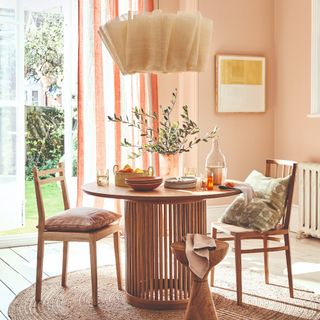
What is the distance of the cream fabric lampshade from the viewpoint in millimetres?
2824

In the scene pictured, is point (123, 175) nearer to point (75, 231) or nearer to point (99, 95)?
point (75, 231)

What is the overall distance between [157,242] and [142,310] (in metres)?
0.40

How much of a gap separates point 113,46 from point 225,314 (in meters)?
1.59

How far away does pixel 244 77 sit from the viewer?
5676 millimetres

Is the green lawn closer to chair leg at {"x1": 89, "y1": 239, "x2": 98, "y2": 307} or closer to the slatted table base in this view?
chair leg at {"x1": 89, "y1": 239, "x2": 98, "y2": 307}

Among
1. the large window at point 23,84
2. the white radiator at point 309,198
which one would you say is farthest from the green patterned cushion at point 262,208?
the large window at point 23,84

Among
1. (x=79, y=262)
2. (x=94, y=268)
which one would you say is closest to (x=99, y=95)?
(x=79, y=262)

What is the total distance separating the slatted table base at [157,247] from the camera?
3357 mm

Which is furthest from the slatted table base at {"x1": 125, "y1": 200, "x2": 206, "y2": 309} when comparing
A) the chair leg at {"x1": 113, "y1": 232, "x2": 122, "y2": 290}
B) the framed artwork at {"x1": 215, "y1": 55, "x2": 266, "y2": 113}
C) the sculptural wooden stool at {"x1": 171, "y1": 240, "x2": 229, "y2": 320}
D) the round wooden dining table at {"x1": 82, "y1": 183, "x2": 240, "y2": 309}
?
the framed artwork at {"x1": 215, "y1": 55, "x2": 266, "y2": 113}

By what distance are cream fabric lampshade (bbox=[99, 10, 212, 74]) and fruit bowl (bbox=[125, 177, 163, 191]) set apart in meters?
0.66

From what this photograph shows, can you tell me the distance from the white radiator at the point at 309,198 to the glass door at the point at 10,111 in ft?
8.18

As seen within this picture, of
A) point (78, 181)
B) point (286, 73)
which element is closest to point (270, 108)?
point (286, 73)

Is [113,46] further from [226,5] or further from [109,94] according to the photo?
[226,5]

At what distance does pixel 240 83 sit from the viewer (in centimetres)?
566
